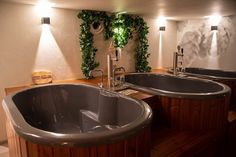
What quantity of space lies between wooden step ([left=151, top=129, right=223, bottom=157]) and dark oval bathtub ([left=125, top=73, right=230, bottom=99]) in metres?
0.46

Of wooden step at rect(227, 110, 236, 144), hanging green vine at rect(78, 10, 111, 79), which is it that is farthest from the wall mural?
hanging green vine at rect(78, 10, 111, 79)

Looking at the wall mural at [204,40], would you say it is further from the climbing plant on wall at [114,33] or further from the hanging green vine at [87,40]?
the hanging green vine at [87,40]

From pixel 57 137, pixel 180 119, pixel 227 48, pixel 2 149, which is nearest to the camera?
pixel 57 137

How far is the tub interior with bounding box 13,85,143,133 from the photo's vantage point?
8.16 feet

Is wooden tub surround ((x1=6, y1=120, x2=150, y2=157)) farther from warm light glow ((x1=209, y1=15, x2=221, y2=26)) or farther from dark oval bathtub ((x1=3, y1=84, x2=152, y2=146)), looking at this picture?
warm light glow ((x1=209, y1=15, x2=221, y2=26))

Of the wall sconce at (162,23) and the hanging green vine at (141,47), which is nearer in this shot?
the hanging green vine at (141,47)

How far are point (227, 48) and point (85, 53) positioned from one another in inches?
124

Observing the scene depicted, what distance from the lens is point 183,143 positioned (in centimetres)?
202

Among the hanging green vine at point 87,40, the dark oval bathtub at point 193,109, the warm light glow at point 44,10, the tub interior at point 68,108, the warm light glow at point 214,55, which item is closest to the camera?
the dark oval bathtub at point 193,109

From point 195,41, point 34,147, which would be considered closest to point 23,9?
point 34,147

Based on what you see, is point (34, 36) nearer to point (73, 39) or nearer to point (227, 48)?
point (73, 39)

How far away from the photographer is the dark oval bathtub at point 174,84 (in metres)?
2.73

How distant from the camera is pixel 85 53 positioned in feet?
11.9

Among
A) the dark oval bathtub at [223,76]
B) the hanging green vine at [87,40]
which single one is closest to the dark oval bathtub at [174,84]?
the dark oval bathtub at [223,76]
